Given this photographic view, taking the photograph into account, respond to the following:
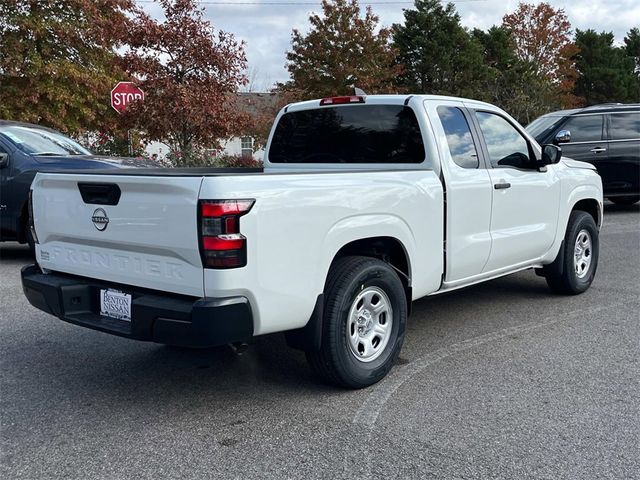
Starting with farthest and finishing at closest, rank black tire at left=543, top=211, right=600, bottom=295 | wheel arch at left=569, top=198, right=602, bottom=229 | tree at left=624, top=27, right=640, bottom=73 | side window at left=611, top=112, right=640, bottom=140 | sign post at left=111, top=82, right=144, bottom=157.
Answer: tree at left=624, top=27, right=640, bottom=73, sign post at left=111, top=82, right=144, bottom=157, side window at left=611, top=112, right=640, bottom=140, wheel arch at left=569, top=198, right=602, bottom=229, black tire at left=543, top=211, right=600, bottom=295

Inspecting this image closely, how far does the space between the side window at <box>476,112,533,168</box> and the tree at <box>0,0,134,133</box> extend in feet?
44.1

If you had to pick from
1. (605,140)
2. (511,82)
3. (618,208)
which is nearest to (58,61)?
(605,140)

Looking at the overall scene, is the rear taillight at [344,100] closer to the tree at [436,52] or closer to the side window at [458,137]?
the side window at [458,137]

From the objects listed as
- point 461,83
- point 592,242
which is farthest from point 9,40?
point 461,83

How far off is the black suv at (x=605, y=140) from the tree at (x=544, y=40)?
27.8m

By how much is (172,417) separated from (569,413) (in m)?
2.27

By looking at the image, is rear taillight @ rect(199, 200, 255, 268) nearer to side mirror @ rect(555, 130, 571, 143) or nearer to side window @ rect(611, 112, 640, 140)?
side mirror @ rect(555, 130, 571, 143)

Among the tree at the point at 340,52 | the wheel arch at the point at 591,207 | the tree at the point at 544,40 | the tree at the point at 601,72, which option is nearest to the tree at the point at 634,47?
the tree at the point at 601,72

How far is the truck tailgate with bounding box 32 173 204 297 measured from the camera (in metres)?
3.51

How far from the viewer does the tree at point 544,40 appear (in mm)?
39222

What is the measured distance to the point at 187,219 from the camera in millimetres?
3465

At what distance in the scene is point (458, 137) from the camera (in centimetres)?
521

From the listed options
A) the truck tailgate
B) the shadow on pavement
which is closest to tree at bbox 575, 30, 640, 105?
the shadow on pavement

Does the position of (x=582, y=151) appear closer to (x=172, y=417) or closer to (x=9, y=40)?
(x=172, y=417)
